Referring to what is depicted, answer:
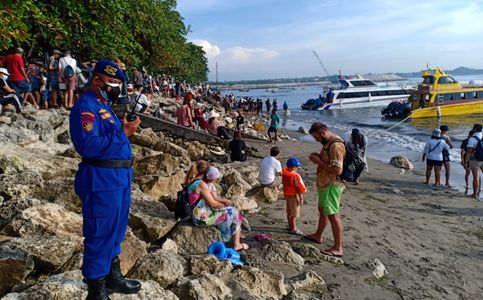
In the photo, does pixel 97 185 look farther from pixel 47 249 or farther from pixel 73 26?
pixel 73 26

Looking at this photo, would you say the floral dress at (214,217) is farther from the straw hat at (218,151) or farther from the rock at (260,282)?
the straw hat at (218,151)

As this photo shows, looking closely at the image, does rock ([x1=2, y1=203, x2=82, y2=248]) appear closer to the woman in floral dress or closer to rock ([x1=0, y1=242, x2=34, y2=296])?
rock ([x1=0, y1=242, x2=34, y2=296])

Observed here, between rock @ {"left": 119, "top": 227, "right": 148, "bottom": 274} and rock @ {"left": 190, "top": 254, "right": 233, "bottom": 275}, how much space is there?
513mm

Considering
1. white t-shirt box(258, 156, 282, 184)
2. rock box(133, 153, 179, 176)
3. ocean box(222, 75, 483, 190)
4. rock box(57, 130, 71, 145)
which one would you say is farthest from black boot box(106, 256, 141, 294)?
ocean box(222, 75, 483, 190)

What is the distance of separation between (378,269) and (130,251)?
306 centimetres

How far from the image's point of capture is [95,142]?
8.71 feet

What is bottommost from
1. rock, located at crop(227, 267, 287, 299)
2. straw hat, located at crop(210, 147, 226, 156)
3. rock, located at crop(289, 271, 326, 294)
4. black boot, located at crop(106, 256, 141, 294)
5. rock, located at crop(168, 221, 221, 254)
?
rock, located at crop(289, 271, 326, 294)

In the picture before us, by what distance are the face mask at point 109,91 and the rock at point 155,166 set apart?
167 inches

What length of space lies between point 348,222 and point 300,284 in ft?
9.32

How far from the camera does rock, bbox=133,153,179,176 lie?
7121 mm

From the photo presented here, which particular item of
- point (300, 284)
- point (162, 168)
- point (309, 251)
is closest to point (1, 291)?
point (300, 284)

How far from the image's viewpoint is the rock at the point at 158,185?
6.09 m

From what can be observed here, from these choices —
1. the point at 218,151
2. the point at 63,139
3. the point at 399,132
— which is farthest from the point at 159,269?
the point at 399,132

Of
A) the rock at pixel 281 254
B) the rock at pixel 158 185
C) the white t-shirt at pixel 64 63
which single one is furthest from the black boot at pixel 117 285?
the white t-shirt at pixel 64 63
